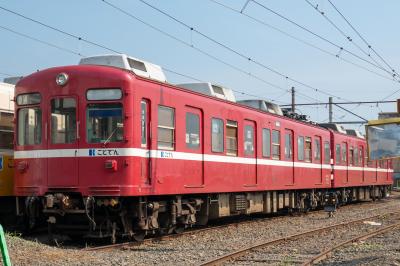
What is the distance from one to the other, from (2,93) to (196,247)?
586 cm

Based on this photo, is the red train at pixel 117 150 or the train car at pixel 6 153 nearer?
the red train at pixel 117 150

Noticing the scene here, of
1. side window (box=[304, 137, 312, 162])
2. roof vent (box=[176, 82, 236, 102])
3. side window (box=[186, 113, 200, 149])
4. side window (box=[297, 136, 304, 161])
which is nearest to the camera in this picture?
side window (box=[186, 113, 200, 149])

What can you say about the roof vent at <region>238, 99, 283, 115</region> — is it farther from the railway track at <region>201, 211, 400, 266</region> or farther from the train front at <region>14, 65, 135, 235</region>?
the train front at <region>14, 65, 135, 235</region>

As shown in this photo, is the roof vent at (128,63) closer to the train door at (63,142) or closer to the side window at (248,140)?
the train door at (63,142)

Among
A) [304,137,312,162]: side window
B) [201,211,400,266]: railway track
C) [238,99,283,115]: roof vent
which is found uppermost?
[238,99,283,115]: roof vent

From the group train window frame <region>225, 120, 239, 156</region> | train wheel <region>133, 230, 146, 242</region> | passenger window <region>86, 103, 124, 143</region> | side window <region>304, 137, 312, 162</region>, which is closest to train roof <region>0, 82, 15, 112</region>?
passenger window <region>86, 103, 124, 143</region>

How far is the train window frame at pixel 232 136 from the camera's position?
1548 cm

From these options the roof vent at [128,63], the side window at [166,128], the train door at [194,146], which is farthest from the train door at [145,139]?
the train door at [194,146]

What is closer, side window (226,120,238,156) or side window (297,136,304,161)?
side window (226,120,238,156)

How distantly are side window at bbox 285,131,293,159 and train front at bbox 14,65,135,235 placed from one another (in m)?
8.86

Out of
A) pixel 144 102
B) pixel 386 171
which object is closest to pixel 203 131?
pixel 144 102

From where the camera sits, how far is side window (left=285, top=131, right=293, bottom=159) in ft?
64.2

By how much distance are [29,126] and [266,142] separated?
765cm

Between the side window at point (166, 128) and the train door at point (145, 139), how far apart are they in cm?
40
